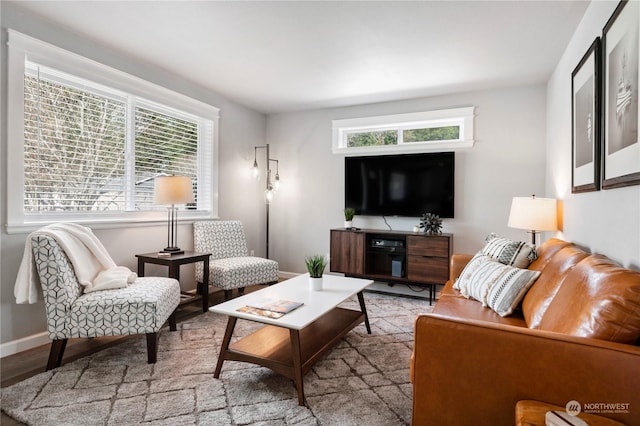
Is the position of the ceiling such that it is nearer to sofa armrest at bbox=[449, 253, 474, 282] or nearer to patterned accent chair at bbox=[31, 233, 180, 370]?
patterned accent chair at bbox=[31, 233, 180, 370]

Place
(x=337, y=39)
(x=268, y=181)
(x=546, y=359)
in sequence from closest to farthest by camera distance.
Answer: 1. (x=546, y=359)
2. (x=337, y=39)
3. (x=268, y=181)

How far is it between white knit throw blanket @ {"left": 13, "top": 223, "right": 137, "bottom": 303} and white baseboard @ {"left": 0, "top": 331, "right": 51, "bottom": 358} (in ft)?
0.97

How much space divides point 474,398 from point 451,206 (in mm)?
2968

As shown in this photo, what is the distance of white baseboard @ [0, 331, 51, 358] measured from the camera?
2.34 metres

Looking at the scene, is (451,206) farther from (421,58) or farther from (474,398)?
(474,398)

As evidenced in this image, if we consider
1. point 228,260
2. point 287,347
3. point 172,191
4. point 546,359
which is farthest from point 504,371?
point 228,260

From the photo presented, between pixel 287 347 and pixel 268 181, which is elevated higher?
pixel 268 181

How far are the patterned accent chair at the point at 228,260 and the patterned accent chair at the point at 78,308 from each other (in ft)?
3.71

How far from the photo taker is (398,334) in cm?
278

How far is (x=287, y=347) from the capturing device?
6.85 ft

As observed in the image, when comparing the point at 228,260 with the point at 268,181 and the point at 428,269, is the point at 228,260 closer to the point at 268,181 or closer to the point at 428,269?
the point at 268,181

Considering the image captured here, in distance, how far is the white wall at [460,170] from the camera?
12.3 feet

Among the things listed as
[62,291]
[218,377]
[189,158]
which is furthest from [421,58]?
[62,291]

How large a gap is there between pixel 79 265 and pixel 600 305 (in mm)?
2827
